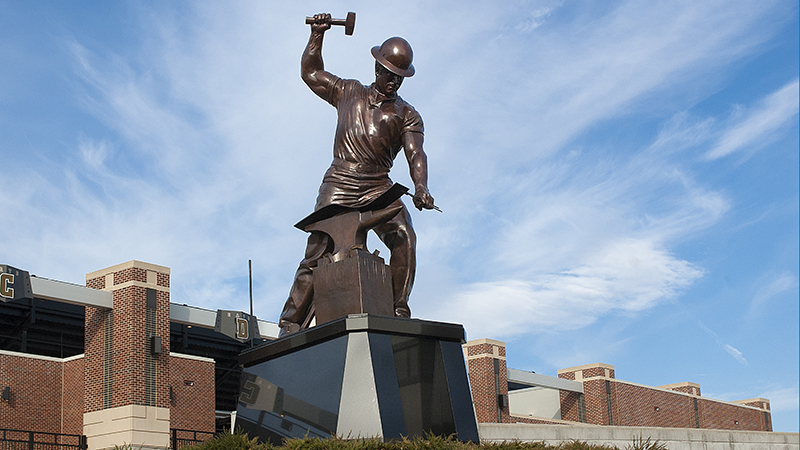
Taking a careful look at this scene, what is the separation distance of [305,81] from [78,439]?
75.1 feet

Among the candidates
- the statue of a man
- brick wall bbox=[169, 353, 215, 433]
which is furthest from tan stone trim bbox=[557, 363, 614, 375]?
the statue of a man

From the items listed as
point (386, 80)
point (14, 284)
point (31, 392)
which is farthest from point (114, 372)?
point (386, 80)

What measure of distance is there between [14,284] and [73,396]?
5.17 m

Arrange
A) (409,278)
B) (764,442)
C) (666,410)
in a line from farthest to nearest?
1. (666,410)
2. (764,442)
3. (409,278)

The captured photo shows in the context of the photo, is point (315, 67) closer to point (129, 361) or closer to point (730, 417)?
point (129, 361)

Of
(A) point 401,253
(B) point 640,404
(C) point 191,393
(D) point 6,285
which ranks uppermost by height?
(D) point 6,285

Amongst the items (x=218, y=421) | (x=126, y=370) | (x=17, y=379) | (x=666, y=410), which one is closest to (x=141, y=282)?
(x=126, y=370)

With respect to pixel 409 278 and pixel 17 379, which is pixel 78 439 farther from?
pixel 409 278

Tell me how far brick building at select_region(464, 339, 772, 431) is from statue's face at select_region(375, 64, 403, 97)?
30.9 meters

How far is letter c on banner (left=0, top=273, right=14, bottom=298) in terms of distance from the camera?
81.7 ft

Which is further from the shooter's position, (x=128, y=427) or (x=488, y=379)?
(x=488, y=379)

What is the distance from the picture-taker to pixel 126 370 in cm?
2734

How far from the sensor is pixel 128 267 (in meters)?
28.2

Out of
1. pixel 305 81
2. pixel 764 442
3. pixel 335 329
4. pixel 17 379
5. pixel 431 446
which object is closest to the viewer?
pixel 431 446
